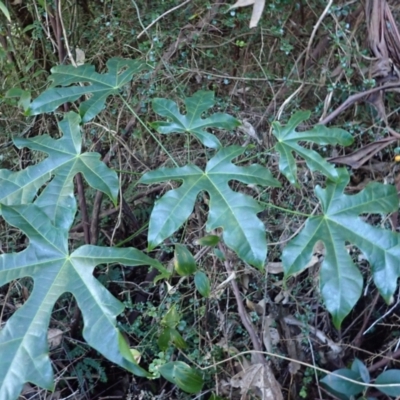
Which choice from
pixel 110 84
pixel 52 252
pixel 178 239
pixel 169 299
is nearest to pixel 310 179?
pixel 178 239

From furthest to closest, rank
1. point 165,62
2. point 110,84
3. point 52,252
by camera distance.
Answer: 1. point 165,62
2. point 110,84
3. point 52,252

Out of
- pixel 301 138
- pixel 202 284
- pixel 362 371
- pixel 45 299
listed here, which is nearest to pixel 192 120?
pixel 301 138

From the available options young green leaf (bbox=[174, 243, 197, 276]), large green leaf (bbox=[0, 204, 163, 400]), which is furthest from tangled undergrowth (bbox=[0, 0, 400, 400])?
large green leaf (bbox=[0, 204, 163, 400])

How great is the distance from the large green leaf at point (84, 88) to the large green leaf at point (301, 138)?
14.1 inches

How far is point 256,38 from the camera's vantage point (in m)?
1.62

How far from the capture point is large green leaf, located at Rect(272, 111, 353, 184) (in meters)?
0.95

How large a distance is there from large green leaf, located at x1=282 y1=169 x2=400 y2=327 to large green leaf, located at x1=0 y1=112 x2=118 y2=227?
1.18 feet

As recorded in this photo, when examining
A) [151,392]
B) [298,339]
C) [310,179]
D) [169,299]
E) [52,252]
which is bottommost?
[151,392]

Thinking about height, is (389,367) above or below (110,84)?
below

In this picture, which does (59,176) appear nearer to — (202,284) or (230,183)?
(202,284)

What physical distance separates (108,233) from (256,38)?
Result: 0.81 metres

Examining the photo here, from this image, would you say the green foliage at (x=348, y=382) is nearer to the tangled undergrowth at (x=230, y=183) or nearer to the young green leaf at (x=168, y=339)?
the tangled undergrowth at (x=230, y=183)

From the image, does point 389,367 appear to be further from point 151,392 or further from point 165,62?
point 165,62

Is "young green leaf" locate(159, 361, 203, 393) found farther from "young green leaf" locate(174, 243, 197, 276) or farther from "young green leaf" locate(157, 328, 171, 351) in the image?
"young green leaf" locate(174, 243, 197, 276)
